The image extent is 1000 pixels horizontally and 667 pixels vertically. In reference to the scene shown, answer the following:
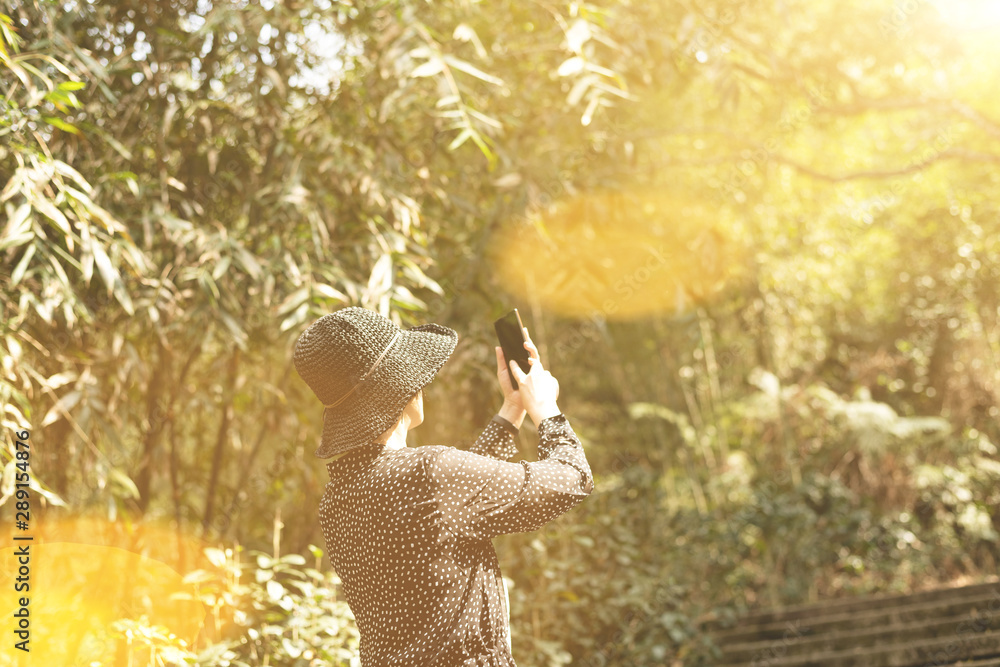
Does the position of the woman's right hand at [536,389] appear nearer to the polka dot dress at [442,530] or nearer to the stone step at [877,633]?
the polka dot dress at [442,530]

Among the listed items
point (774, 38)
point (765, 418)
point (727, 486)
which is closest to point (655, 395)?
point (765, 418)

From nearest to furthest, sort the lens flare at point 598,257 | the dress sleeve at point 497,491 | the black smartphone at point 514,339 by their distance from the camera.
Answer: the dress sleeve at point 497,491 → the black smartphone at point 514,339 → the lens flare at point 598,257

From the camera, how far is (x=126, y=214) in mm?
2748

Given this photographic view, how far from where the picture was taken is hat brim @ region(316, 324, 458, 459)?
1.46 meters

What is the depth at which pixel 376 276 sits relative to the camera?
2510 mm

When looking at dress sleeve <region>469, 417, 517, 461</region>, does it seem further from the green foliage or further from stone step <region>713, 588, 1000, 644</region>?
stone step <region>713, 588, 1000, 644</region>

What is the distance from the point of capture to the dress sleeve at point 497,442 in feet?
5.52

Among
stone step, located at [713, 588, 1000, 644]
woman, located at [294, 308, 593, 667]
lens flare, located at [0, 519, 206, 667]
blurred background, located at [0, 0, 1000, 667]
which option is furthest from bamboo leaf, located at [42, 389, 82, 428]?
stone step, located at [713, 588, 1000, 644]

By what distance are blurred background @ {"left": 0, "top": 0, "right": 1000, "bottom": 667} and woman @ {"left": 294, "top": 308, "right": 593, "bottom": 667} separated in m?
0.90

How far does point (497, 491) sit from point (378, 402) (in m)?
0.29

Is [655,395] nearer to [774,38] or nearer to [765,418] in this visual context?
[765,418]

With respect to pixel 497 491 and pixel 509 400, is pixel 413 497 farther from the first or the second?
pixel 509 400

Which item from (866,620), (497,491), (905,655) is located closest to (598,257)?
(905,655)

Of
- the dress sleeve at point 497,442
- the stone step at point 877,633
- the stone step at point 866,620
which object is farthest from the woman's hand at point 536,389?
the stone step at point 866,620
